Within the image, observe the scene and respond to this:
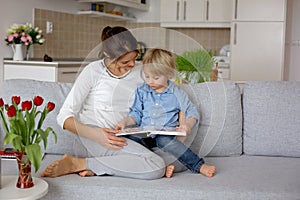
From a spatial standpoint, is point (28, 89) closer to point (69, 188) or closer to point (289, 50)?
point (69, 188)

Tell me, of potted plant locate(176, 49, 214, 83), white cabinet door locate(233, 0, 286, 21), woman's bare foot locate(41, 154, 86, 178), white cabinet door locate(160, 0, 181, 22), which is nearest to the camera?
woman's bare foot locate(41, 154, 86, 178)

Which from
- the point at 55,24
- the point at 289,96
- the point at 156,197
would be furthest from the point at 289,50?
the point at 156,197

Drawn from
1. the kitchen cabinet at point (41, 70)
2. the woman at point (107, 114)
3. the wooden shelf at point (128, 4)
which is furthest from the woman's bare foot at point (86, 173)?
the wooden shelf at point (128, 4)

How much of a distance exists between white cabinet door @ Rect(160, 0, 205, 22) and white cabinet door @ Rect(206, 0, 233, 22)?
89 millimetres

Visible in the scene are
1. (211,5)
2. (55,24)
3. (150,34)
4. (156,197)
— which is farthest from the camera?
(211,5)

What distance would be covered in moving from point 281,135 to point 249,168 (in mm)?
367

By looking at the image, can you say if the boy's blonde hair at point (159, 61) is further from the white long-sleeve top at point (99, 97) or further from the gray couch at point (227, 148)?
the gray couch at point (227, 148)

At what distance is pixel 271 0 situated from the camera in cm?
484

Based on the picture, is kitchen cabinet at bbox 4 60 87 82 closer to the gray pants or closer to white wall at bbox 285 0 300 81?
the gray pants

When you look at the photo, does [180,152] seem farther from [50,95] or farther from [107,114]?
[50,95]

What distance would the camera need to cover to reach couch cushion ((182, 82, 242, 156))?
7.30 ft

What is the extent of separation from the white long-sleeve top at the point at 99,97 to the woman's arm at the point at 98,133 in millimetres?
35

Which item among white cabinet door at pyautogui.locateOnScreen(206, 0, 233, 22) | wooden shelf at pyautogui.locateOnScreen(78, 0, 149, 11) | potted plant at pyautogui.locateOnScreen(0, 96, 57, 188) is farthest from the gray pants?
white cabinet door at pyautogui.locateOnScreen(206, 0, 233, 22)

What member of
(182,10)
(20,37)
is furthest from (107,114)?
(182,10)
